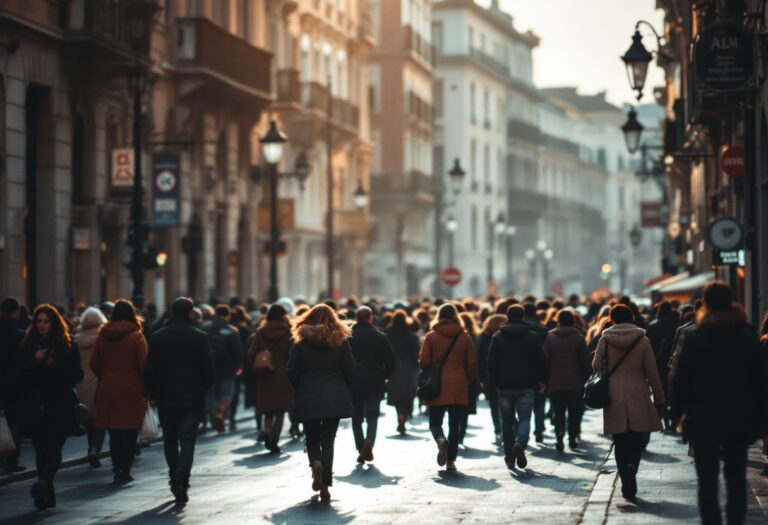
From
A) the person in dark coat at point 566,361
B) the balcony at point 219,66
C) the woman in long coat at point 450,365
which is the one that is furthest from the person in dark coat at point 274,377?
the balcony at point 219,66

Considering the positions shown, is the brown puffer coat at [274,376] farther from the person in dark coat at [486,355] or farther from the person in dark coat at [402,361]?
the person in dark coat at [486,355]

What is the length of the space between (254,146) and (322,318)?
34.8m

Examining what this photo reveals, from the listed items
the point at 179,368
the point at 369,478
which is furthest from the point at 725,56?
the point at 179,368

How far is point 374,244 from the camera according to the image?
83438 millimetres

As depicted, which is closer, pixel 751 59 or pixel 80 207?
pixel 751 59

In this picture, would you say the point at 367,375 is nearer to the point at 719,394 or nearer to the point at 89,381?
the point at 89,381

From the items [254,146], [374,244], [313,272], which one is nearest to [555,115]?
[374,244]

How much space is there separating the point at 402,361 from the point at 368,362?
188 inches

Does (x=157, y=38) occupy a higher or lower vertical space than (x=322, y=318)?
higher

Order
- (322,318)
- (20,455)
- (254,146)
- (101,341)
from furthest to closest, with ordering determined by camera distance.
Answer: (254,146), (20,455), (101,341), (322,318)

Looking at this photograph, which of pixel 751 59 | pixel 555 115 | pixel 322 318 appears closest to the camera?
pixel 322 318

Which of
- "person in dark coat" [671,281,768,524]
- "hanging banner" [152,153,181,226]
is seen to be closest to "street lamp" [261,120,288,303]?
"hanging banner" [152,153,181,226]

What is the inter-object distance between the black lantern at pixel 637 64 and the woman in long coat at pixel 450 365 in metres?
9.69

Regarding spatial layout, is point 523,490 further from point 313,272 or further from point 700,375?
point 313,272
